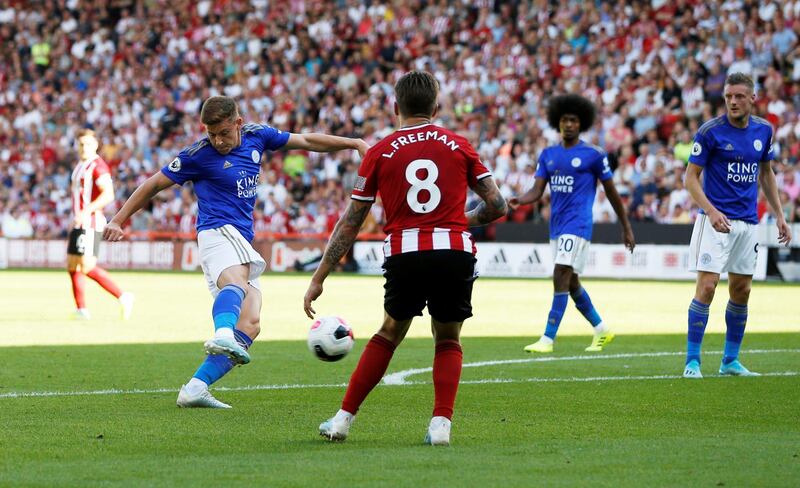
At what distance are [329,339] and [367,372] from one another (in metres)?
0.62

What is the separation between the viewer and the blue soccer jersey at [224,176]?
8742 mm

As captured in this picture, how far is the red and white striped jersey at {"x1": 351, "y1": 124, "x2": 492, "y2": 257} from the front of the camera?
6766 mm

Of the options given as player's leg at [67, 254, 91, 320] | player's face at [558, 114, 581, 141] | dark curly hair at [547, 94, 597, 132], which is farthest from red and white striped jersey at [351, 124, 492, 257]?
player's leg at [67, 254, 91, 320]

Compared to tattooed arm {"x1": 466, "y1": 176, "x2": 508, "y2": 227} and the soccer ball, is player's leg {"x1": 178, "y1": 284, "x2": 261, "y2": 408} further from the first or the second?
tattooed arm {"x1": 466, "y1": 176, "x2": 508, "y2": 227}

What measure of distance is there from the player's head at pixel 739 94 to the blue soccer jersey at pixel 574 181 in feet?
10.1

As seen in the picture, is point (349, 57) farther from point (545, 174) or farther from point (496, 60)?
point (545, 174)

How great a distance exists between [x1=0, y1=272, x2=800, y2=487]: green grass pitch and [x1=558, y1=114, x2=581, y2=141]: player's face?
218 cm

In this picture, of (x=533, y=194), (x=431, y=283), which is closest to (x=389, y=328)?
(x=431, y=283)

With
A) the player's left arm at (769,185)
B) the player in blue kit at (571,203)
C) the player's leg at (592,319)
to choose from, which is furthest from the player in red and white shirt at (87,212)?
the player's left arm at (769,185)

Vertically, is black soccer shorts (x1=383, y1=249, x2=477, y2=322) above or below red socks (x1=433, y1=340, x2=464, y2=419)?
above

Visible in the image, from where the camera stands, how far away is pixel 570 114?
13.6 meters

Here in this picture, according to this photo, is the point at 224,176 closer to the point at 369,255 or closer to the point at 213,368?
the point at 213,368

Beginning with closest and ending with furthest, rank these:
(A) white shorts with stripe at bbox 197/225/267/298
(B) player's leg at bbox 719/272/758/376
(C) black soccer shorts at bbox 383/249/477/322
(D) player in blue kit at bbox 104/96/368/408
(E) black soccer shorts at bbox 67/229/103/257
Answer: (C) black soccer shorts at bbox 383/249/477/322 → (D) player in blue kit at bbox 104/96/368/408 → (A) white shorts with stripe at bbox 197/225/267/298 → (B) player's leg at bbox 719/272/758/376 → (E) black soccer shorts at bbox 67/229/103/257

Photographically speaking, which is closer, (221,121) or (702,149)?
(221,121)
